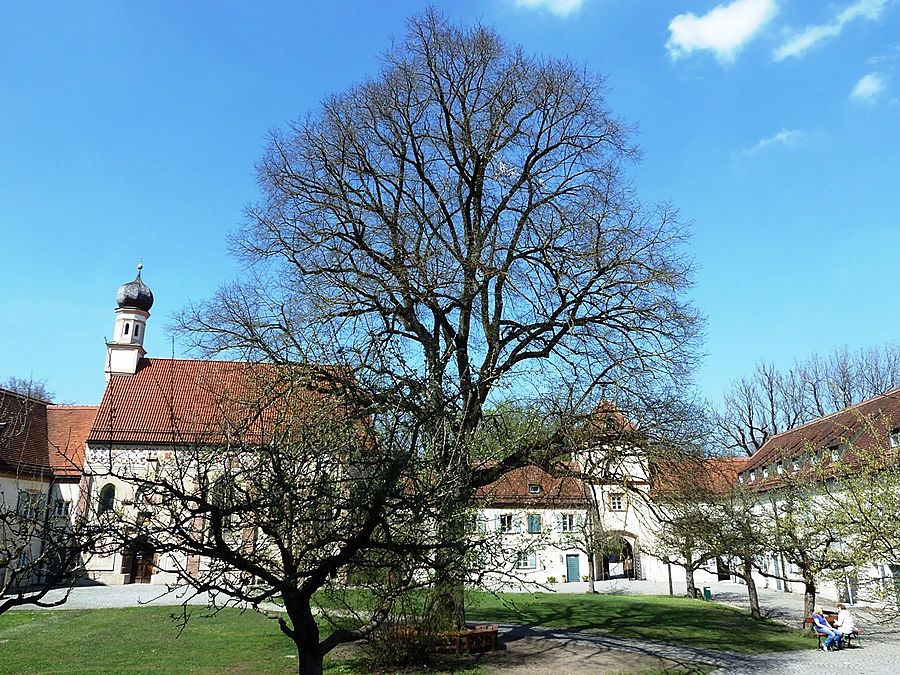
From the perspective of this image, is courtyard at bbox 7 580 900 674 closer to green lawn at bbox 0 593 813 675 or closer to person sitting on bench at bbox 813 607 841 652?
green lawn at bbox 0 593 813 675

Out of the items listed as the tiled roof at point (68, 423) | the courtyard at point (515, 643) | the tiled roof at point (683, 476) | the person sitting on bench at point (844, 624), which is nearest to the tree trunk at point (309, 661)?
the courtyard at point (515, 643)

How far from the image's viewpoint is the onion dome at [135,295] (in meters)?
43.1

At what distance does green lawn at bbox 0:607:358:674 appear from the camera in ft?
44.6

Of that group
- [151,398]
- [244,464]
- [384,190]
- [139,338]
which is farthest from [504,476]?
[139,338]

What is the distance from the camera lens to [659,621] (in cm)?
2228

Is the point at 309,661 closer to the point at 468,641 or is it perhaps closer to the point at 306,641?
the point at 306,641

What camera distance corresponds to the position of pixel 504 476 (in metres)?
16.9

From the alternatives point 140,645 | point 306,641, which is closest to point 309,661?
point 306,641

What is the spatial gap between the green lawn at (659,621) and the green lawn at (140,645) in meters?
4.81

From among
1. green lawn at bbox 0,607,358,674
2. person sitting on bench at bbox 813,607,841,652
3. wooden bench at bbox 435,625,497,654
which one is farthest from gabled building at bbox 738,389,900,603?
green lawn at bbox 0,607,358,674

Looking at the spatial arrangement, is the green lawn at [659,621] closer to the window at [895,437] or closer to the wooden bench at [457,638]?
the wooden bench at [457,638]

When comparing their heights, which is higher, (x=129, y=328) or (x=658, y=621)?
(x=129, y=328)

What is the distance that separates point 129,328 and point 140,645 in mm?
29208

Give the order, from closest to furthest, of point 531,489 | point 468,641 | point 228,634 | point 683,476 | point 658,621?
point 468,641 → point 683,476 → point 228,634 → point 531,489 → point 658,621
